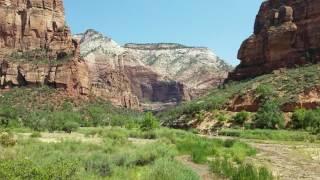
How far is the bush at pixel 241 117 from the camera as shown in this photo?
80875mm

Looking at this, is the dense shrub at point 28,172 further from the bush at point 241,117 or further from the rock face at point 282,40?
the rock face at point 282,40

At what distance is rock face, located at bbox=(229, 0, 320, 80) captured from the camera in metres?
105

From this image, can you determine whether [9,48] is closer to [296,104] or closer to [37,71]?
[37,71]

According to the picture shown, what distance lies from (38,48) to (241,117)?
95159 mm

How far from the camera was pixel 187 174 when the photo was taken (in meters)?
18.7

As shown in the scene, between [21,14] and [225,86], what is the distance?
3217 inches

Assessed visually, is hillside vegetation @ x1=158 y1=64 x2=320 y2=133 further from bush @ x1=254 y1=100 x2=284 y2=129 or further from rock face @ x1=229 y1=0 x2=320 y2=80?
rock face @ x1=229 y1=0 x2=320 y2=80

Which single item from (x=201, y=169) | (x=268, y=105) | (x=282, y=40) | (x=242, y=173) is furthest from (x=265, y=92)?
(x=242, y=173)

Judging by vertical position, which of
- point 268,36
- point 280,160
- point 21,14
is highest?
point 21,14

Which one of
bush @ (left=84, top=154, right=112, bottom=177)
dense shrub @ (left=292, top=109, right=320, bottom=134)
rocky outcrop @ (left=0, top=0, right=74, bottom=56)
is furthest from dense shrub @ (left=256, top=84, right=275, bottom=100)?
rocky outcrop @ (left=0, top=0, right=74, bottom=56)

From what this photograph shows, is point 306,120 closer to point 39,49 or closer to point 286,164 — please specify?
point 286,164

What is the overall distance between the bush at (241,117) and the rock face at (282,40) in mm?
25256

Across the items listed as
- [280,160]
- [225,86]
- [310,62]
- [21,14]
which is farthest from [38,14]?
[280,160]

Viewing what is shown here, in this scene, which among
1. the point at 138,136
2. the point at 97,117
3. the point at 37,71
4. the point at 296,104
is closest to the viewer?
the point at 138,136
